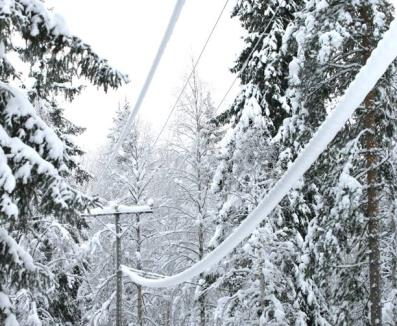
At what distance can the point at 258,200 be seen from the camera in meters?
11.3

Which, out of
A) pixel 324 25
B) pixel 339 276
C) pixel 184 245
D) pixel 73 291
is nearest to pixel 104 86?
pixel 324 25

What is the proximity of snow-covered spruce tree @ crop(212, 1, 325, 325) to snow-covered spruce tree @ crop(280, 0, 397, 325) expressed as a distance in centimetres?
188

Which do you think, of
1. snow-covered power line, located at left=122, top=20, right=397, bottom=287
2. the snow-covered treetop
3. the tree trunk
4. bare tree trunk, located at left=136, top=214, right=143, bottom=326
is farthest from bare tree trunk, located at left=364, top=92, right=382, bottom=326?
bare tree trunk, located at left=136, top=214, right=143, bottom=326

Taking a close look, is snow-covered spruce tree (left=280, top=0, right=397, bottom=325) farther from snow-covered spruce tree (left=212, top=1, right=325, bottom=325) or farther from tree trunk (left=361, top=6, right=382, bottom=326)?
snow-covered spruce tree (left=212, top=1, right=325, bottom=325)

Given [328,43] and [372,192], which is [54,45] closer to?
[328,43]

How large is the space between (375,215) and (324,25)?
3413 mm

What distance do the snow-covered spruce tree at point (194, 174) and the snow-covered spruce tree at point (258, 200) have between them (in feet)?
13.1

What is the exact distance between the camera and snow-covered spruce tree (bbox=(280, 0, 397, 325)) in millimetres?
8188

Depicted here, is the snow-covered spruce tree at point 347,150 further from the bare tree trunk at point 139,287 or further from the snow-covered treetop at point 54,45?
the bare tree trunk at point 139,287

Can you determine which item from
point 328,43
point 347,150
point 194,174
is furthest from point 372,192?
point 194,174

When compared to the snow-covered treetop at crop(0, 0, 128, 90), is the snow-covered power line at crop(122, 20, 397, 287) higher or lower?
lower

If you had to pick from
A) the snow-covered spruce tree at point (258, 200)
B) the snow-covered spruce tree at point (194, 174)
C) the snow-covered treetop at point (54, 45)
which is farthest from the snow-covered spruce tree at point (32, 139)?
the snow-covered spruce tree at point (194, 174)

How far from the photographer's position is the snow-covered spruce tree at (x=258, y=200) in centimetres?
1109

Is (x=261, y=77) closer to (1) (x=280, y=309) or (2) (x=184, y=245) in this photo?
(1) (x=280, y=309)
